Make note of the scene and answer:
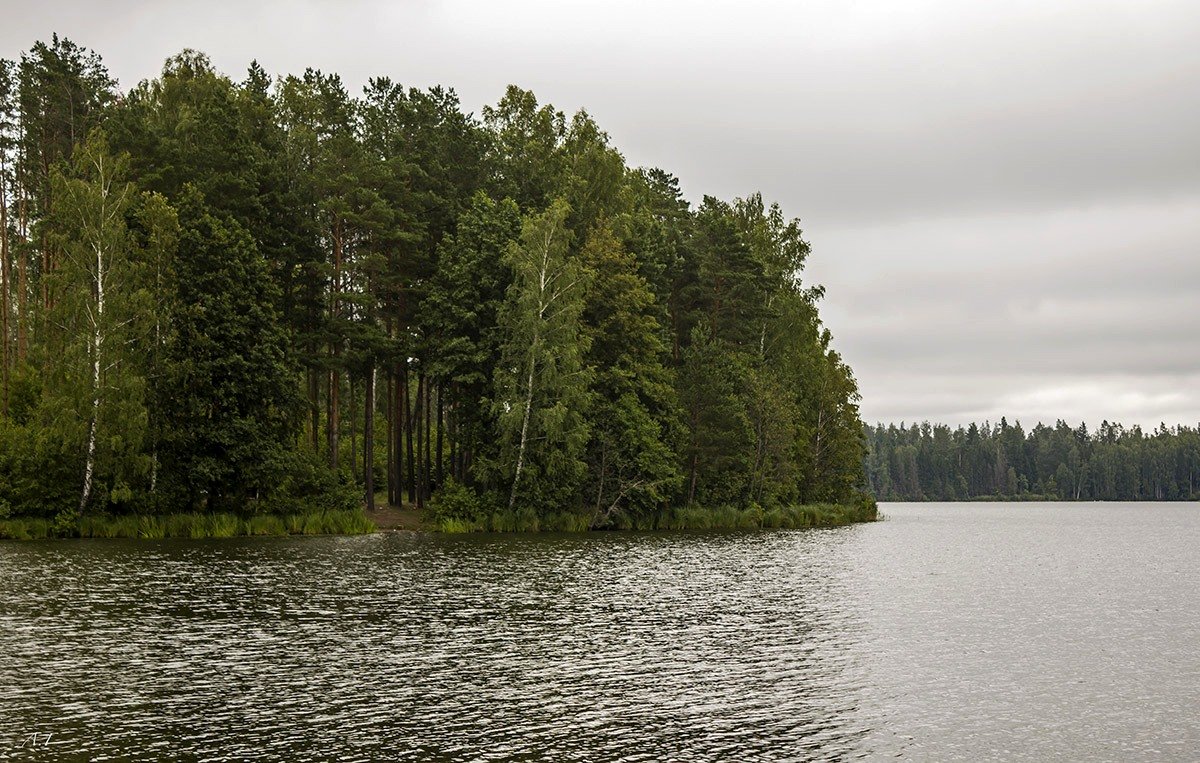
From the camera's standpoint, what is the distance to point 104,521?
62.6 meters

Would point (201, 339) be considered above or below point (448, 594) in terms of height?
above

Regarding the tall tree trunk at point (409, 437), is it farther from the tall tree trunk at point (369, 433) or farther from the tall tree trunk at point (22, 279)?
the tall tree trunk at point (22, 279)

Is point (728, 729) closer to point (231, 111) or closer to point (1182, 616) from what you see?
point (1182, 616)

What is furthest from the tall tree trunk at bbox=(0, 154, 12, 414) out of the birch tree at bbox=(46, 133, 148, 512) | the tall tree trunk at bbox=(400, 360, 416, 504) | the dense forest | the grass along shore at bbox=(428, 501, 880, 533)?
the grass along shore at bbox=(428, 501, 880, 533)

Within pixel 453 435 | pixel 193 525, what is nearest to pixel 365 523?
pixel 193 525

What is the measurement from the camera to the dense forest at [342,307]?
63.2 meters

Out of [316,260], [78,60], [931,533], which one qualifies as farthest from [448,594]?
[931,533]

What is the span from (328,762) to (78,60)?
75536 mm

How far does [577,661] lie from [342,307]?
179 ft

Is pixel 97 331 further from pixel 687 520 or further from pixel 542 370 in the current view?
pixel 687 520

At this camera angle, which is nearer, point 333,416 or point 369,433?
point 369,433

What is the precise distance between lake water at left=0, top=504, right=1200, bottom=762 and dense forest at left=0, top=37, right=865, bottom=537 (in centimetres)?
1577

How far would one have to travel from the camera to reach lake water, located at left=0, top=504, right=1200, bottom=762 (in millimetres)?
18797

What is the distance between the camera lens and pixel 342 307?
7638 centimetres
